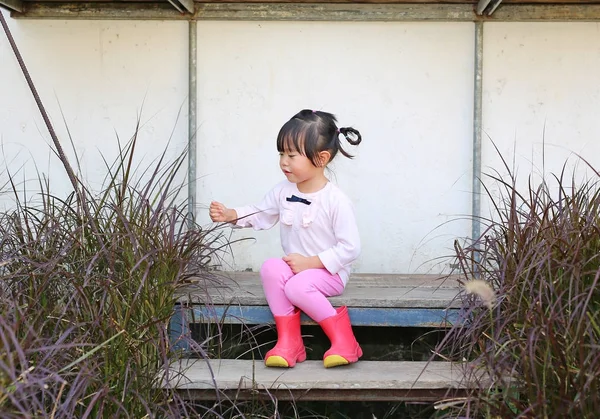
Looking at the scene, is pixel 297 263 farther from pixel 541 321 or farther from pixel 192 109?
pixel 192 109

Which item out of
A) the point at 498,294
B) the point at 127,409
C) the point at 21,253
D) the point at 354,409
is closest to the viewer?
the point at 127,409

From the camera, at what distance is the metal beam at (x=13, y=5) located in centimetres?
445

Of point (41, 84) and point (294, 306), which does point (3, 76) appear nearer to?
point (41, 84)

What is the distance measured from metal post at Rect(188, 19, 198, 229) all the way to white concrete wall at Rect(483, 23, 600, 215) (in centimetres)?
165

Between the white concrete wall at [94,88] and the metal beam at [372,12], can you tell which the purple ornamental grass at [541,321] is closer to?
the metal beam at [372,12]

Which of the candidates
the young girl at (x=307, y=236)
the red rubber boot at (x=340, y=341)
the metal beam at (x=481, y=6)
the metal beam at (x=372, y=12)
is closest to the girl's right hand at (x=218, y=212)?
the young girl at (x=307, y=236)

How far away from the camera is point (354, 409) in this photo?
12.8 feet

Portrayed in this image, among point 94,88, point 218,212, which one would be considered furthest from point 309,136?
point 94,88

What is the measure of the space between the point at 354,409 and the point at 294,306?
0.81 meters

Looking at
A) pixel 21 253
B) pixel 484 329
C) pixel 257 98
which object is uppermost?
pixel 257 98

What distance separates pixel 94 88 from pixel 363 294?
2094mm

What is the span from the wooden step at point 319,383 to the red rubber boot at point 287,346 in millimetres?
36

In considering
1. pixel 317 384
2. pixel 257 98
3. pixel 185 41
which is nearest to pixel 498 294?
pixel 317 384

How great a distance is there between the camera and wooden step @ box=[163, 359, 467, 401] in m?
2.98
